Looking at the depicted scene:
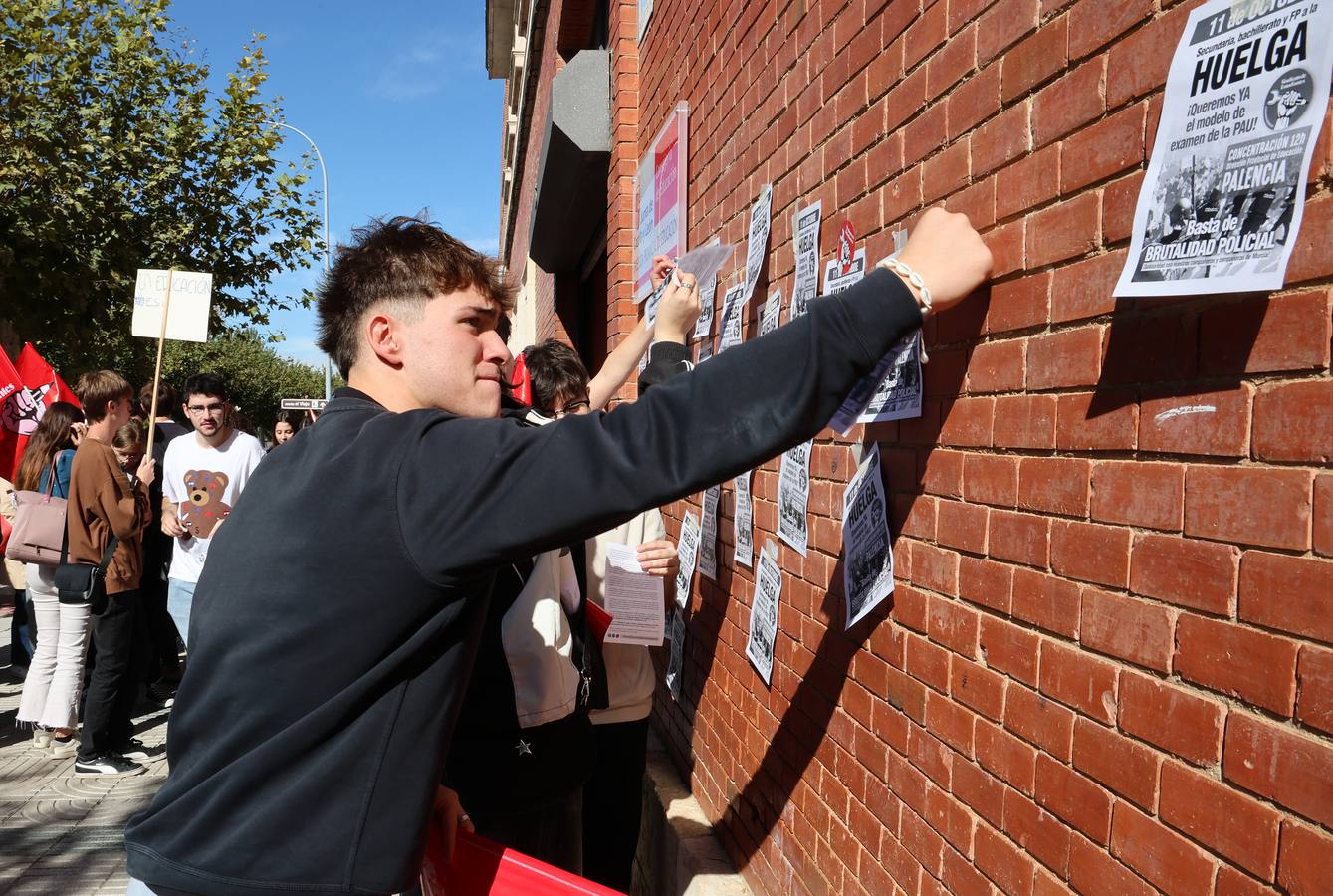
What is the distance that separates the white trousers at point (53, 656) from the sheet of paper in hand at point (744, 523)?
4.72m

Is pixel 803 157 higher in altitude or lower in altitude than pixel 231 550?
higher

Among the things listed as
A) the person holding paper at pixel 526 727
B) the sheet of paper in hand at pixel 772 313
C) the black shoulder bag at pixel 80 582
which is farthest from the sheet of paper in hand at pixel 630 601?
the black shoulder bag at pixel 80 582

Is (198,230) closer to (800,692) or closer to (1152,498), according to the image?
(800,692)

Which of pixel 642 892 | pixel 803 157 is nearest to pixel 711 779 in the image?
pixel 642 892

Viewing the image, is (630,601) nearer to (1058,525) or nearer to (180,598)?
(1058,525)

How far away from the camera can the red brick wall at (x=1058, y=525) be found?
118 cm

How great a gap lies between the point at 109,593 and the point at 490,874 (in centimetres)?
522

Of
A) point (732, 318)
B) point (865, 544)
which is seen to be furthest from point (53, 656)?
point (865, 544)

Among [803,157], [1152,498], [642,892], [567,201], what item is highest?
[567,201]

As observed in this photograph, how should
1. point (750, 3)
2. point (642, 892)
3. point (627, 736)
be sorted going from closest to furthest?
point (750, 3)
point (627, 736)
point (642, 892)

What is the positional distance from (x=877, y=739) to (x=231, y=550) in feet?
4.79

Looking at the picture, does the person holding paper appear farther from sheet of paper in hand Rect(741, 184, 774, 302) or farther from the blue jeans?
the blue jeans

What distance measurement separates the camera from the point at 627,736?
3.52 metres

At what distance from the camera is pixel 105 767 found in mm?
5914
